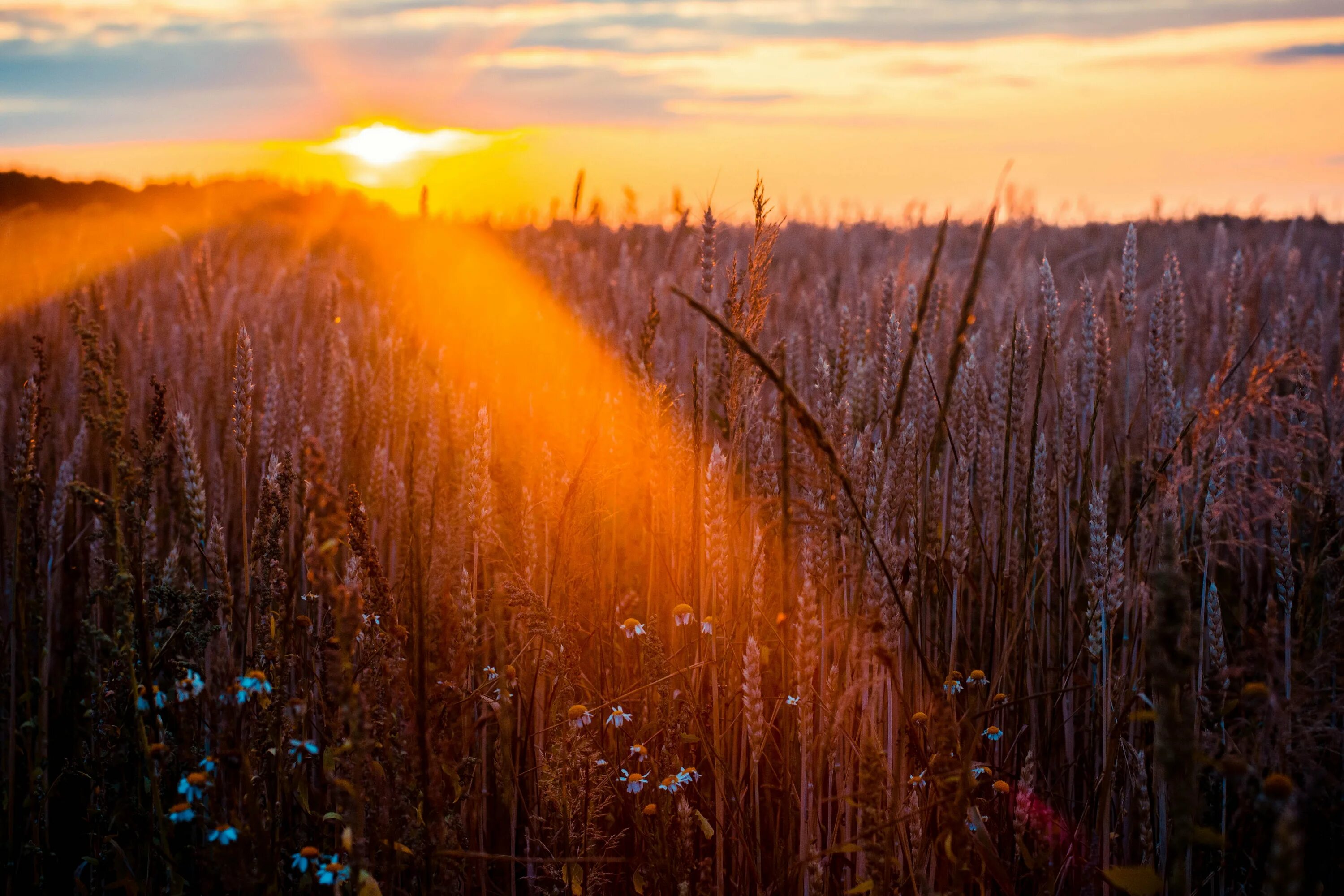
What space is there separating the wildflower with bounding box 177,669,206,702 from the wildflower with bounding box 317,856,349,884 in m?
0.35

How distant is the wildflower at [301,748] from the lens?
1.50 m

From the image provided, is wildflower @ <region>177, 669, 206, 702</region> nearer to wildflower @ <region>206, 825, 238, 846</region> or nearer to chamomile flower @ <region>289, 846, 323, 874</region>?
wildflower @ <region>206, 825, 238, 846</region>

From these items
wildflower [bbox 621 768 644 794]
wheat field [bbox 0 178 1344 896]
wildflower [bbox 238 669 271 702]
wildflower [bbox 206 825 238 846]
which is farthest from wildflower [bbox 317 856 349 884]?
wildflower [bbox 621 768 644 794]

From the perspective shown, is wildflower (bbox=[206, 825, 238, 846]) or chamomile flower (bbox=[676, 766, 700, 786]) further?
chamomile flower (bbox=[676, 766, 700, 786])

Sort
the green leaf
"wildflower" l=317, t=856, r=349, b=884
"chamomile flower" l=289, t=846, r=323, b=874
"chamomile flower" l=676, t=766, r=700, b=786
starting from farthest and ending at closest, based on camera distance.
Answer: "chamomile flower" l=676, t=766, r=700, b=786, "chamomile flower" l=289, t=846, r=323, b=874, "wildflower" l=317, t=856, r=349, b=884, the green leaf

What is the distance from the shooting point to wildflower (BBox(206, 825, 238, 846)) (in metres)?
1.27

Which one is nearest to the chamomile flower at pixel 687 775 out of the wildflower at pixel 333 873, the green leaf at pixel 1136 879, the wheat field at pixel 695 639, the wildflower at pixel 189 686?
the wheat field at pixel 695 639

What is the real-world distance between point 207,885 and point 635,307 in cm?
353

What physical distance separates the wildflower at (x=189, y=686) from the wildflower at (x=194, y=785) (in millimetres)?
121

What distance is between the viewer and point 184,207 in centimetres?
1451

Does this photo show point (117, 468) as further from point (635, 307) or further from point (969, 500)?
point (635, 307)

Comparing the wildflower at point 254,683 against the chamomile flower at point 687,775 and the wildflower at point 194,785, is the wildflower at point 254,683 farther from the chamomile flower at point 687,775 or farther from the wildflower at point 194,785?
the chamomile flower at point 687,775

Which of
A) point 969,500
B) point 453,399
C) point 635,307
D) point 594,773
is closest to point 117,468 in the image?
point 594,773

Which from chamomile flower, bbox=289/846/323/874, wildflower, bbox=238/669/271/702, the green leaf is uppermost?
wildflower, bbox=238/669/271/702
